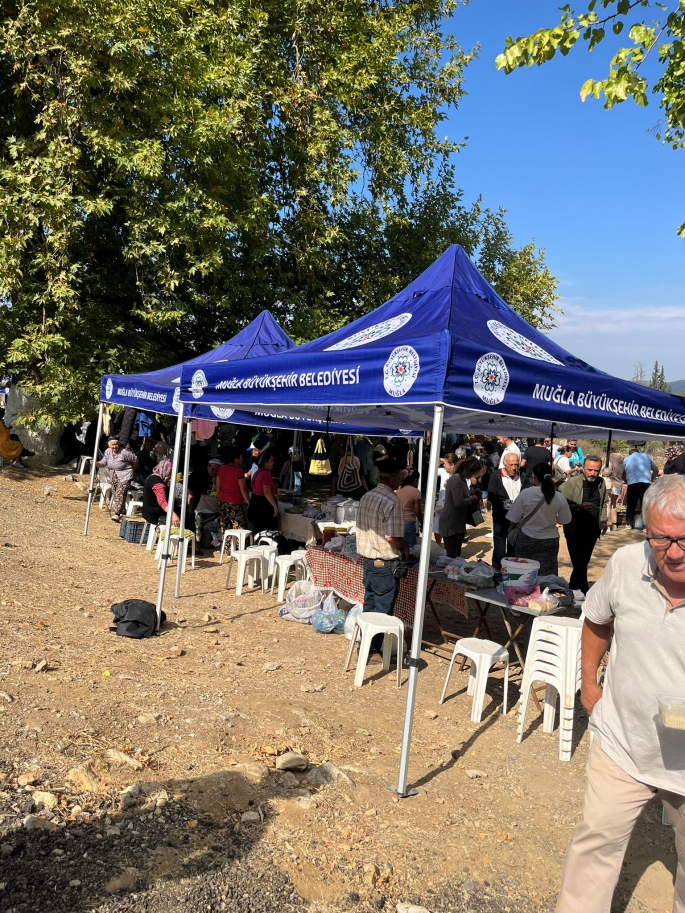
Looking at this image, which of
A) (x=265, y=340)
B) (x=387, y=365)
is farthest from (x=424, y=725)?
(x=265, y=340)

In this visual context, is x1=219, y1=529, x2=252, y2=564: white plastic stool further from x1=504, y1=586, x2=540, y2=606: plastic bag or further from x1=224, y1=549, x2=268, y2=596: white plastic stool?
x1=504, y1=586, x2=540, y2=606: plastic bag

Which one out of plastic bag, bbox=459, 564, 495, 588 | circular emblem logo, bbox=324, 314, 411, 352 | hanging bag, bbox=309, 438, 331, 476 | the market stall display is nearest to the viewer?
circular emblem logo, bbox=324, 314, 411, 352

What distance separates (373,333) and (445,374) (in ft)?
4.62

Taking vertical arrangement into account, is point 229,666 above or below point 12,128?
below

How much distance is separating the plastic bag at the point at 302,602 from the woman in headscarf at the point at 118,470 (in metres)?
6.11

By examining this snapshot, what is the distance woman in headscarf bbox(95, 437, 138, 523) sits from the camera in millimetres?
12766

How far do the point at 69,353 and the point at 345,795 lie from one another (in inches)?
455

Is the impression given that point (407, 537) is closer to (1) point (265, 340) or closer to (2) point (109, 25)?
(1) point (265, 340)

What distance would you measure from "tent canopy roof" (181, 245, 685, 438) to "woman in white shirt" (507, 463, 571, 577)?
1.50 meters

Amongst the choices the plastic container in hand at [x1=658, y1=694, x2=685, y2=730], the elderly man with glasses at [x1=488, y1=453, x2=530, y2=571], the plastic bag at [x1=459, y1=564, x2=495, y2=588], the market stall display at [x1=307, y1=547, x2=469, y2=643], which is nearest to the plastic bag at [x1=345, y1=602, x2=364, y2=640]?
the market stall display at [x1=307, y1=547, x2=469, y2=643]

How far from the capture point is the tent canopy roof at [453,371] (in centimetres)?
422

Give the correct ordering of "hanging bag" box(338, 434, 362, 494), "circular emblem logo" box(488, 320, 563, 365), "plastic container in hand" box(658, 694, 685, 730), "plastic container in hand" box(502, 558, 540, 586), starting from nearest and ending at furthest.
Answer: "plastic container in hand" box(658, 694, 685, 730)
"circular emblem logo" box(488, 320, 563, 365)
"plastic container in hand" box(502, 558, 540, 586)
"hanging bag" box(338, 434, 362, 494)

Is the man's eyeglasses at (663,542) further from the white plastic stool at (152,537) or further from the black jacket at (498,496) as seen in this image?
the white plastic stool at (152,537)

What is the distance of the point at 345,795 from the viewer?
3.85m
